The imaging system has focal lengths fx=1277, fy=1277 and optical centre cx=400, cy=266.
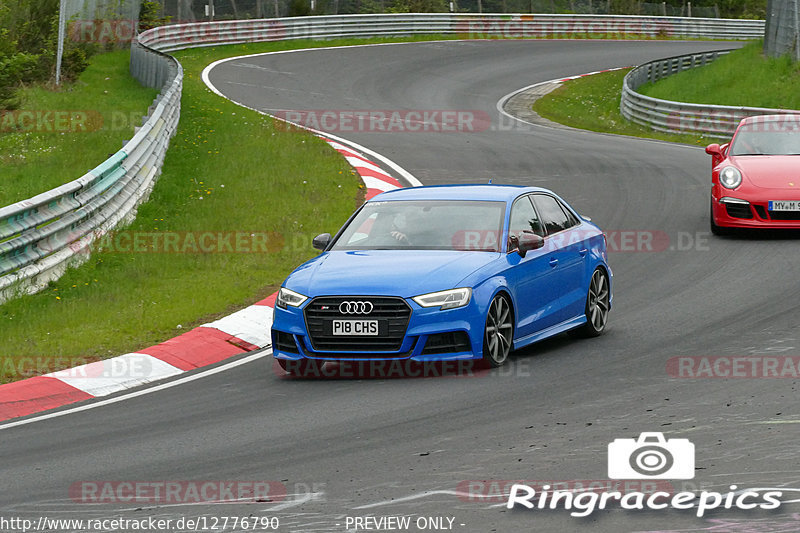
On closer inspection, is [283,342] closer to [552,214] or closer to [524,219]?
[524,219]

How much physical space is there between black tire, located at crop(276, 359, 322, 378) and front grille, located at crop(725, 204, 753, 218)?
7820mm

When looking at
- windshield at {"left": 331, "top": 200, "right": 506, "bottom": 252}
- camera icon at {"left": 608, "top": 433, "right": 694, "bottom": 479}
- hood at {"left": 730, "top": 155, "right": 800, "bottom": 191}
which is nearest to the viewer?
camera icon at {"left": 608, "top": 433, "right": 694, "bottom": 479}

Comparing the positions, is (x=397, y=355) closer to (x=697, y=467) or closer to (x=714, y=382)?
(x=714, y=382)

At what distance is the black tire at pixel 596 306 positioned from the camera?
1134 cm

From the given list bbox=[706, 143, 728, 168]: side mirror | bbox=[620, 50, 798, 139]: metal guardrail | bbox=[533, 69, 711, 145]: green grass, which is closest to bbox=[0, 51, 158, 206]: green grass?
bbox=[706, 143, 728, 168]: side mirror

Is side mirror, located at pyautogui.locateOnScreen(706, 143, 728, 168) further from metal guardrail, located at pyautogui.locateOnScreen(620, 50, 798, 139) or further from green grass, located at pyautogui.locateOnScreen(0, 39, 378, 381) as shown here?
metal guardrail, located at pyautogui.locateOnScreen(620, 50, 798, 139)

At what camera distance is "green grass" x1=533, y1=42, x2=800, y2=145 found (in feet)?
106

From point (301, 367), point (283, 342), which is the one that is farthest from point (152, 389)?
point (301, 367)

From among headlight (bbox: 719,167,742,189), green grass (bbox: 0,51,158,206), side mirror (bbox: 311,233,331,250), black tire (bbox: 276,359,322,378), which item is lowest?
green grass (bbox: 0,51,158,206)

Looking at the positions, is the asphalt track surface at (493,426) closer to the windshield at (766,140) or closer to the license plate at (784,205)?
the license plate at (784,205)

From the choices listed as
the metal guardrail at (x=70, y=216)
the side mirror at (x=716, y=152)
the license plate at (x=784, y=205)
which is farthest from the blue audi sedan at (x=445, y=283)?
the side mirror at (x=716, y=152)

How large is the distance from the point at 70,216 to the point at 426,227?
186 inches

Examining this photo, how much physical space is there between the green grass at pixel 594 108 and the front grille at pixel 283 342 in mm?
19562

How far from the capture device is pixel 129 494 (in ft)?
22.0
